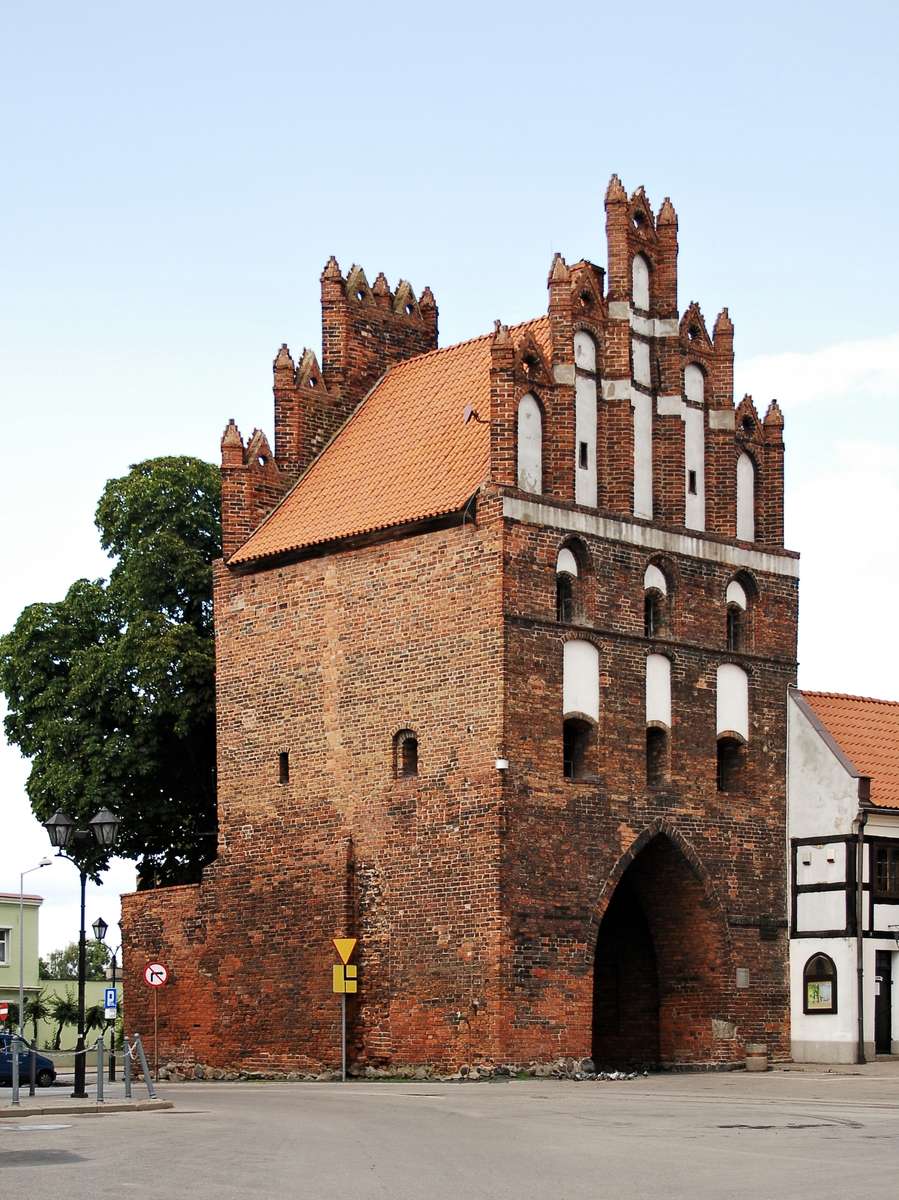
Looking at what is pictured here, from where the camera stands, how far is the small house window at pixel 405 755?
36.8 meters

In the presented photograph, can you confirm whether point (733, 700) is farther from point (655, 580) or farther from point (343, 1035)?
point (343, 1035)

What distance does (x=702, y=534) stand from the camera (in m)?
38.8

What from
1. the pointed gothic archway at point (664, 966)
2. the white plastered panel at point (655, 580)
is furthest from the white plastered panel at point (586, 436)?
the pointed gothic archway at point (664, 966)

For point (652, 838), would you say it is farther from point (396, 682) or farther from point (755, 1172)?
point (755, 1172)

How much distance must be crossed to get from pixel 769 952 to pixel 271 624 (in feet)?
36.0

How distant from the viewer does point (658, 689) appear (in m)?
37.6

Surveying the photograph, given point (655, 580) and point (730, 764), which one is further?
point (730, 764)

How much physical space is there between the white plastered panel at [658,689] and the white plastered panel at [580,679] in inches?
54.0

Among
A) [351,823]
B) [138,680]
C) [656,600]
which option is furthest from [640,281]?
[138,680]

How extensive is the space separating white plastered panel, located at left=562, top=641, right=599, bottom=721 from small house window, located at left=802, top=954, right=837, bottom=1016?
6.49m

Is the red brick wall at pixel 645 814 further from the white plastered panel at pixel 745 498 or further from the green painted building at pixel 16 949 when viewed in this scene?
the green painted building at pixel 16 949

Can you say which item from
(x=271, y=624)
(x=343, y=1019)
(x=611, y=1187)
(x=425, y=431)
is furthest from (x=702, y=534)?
(x=611, y=1187)

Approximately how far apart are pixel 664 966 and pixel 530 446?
985 centimetres

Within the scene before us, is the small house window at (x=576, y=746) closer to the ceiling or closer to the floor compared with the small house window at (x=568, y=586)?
closer to the floor
